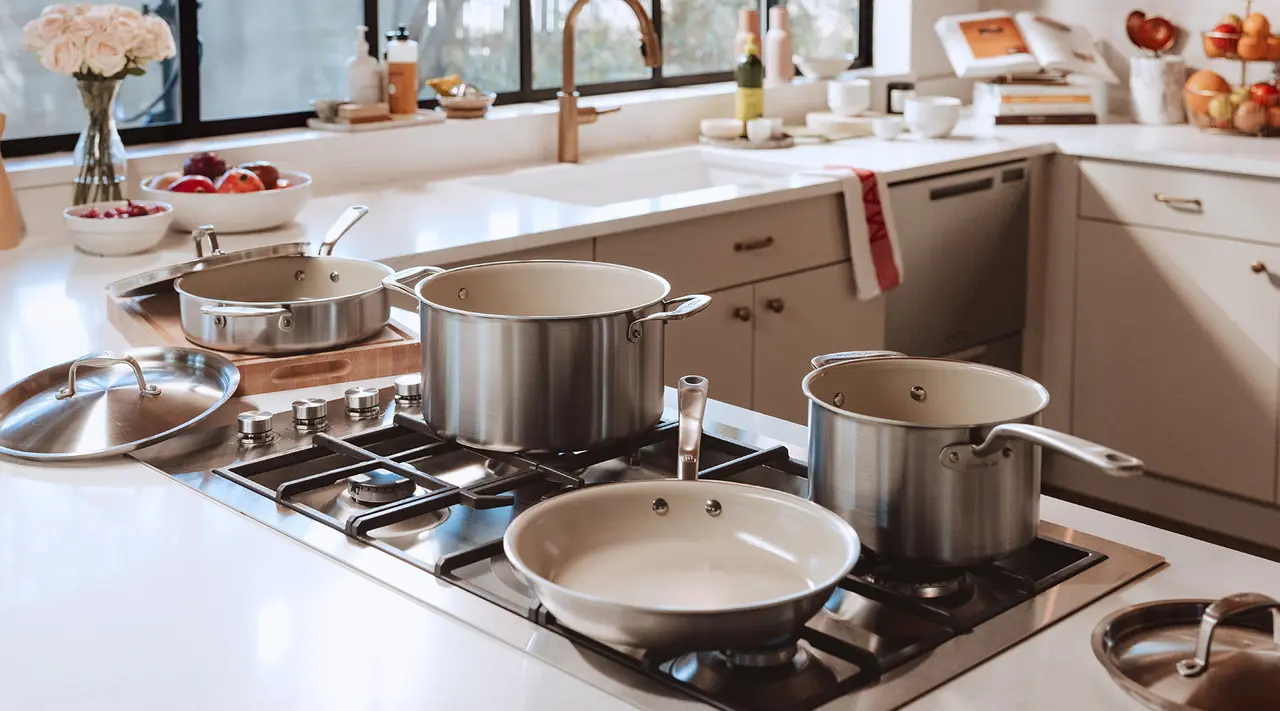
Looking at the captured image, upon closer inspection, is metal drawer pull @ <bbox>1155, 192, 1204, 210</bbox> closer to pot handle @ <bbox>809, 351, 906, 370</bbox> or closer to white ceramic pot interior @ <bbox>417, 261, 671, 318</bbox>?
white ceramic pot interior @ <bbox>417, 261, 671, 318</bbox>

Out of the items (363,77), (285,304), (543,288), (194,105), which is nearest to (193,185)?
(194,105)

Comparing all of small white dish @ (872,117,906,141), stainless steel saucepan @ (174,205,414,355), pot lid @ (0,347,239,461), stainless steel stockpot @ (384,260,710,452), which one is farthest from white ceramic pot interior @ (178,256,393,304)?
small white dish @ (872,117,906,141)

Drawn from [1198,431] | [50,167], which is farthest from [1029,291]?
[50,167]

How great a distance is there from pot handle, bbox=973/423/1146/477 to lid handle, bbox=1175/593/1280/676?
0.09m

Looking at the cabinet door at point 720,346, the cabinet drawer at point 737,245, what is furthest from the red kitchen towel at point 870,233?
the cabinet door at point 720,346

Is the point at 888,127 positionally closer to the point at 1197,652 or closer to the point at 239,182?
the point at 239,182

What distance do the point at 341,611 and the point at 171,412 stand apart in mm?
455

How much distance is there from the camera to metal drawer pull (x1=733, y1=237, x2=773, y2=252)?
2.74 metres

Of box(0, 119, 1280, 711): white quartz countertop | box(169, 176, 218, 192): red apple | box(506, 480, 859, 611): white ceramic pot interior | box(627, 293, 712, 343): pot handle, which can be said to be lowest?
box(0, 119, 1280, 711): white quartz countertop

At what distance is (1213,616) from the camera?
792mm

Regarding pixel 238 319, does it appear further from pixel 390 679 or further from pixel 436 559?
pixel 390 679

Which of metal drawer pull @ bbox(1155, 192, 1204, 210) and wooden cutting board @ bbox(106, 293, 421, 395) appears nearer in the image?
wooden cutting board @ bbox(106, 293, 421, 395)

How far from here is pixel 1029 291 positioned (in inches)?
136

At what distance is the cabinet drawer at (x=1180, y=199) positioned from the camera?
296cm
